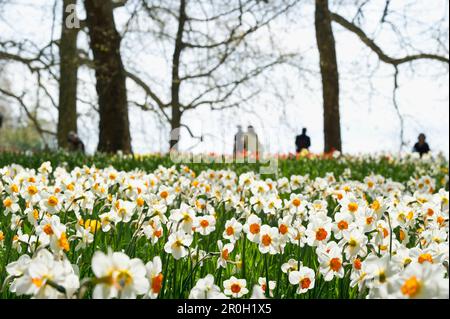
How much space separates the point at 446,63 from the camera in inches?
727

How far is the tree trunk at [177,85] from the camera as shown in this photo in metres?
17.5

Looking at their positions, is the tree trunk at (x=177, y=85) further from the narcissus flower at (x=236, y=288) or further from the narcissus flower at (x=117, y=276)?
the narcissus flower at (x=117, y=276)

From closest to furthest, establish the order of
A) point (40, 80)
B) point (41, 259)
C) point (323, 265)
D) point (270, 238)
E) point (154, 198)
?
point (41, 259) < point (323, 265) < point (270, 238) < point (154, 198) < point (40, 80)

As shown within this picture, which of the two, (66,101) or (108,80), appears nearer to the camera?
(108,80)

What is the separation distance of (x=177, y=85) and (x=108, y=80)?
6902 mm

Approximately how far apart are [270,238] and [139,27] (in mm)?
14224

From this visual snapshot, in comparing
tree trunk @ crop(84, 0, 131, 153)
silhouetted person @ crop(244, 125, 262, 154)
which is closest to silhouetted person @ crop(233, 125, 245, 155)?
silhouetted person @ crop(244, 125, 262, 154)

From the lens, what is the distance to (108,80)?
12.0 m

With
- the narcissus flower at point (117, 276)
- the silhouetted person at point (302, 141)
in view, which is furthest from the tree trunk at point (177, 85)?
the narcissus flower at point (117, 276)

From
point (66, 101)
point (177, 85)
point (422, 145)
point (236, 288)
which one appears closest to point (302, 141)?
point (422, 145)

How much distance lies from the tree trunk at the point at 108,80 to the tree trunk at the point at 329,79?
586 cm

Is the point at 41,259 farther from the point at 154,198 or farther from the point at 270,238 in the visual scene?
the point at 154,198

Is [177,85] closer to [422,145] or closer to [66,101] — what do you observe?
[66,101]
